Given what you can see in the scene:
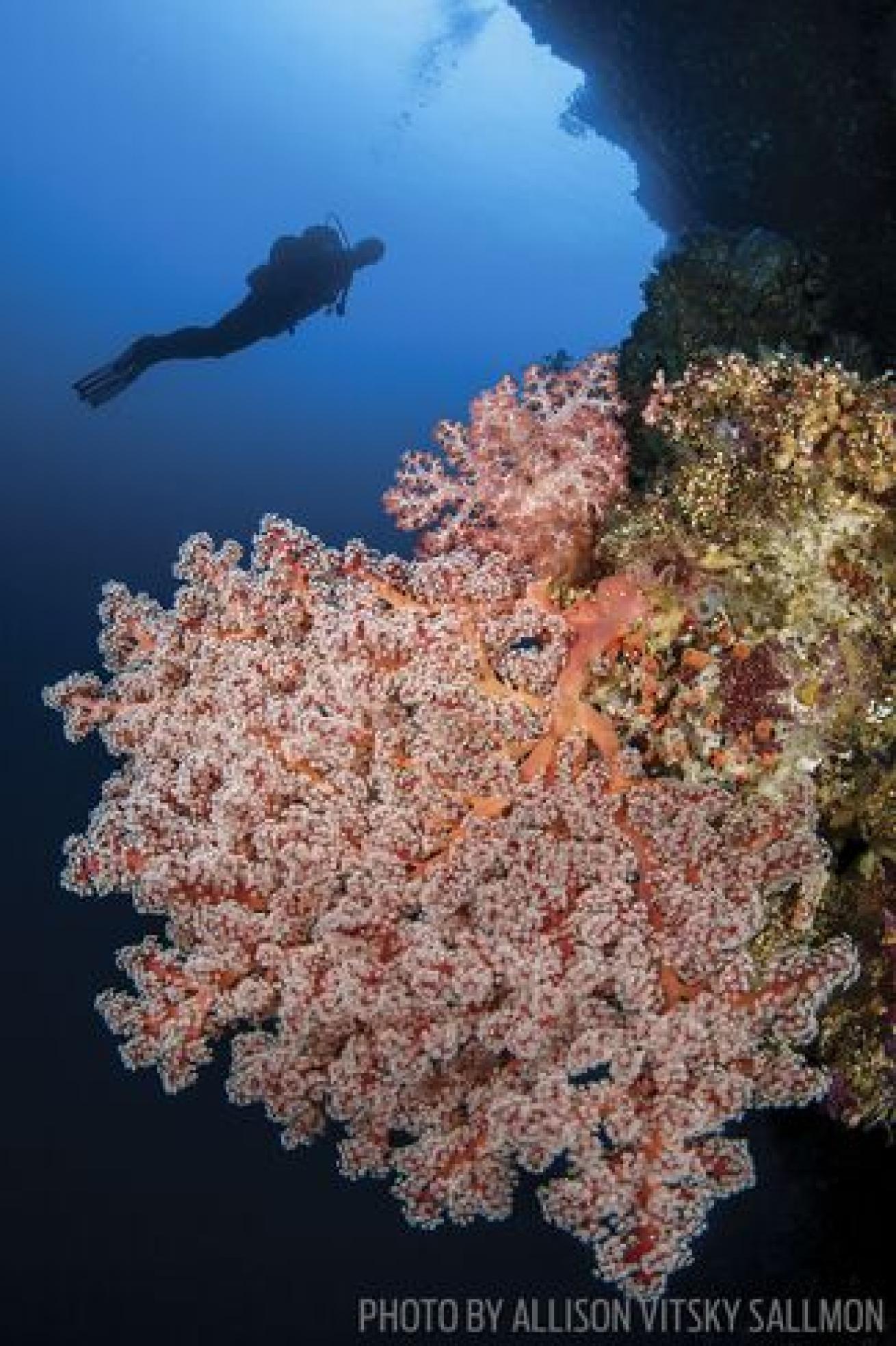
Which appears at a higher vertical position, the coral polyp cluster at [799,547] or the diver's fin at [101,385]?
the diver's fin at [101,385]

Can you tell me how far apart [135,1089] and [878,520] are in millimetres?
21253

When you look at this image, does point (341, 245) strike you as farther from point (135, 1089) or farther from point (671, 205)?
point (135, 1089)

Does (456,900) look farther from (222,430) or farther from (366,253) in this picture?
(222,430)

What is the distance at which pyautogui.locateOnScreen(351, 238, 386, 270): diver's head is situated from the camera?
15727 mm

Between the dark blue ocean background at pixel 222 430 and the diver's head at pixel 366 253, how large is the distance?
45.7 feet

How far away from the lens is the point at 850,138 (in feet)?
23.2

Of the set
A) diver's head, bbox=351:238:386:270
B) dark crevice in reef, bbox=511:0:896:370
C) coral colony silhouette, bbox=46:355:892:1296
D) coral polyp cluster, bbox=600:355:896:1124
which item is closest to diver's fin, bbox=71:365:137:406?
diver's head, bbox=351:238:386:270

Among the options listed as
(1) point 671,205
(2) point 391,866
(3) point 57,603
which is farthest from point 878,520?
(3) point 57,603

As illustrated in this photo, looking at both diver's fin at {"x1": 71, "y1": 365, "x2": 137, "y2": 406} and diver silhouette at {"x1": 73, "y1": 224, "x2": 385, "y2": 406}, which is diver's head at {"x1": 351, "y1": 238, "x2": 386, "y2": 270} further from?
diver's fin at {"x1": 71, "y1": 365, "x2": 137, "y2": 406}

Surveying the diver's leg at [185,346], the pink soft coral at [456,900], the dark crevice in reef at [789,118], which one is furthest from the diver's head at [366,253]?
the pink soft coral at [456,900]

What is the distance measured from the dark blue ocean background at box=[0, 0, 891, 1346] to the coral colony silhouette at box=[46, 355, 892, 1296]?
180 inches

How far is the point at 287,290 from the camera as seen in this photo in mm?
15414

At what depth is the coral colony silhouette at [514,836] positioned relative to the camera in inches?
110

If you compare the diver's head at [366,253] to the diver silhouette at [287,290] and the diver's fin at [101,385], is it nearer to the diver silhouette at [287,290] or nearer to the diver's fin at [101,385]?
the diver silhouette at [287,290]
